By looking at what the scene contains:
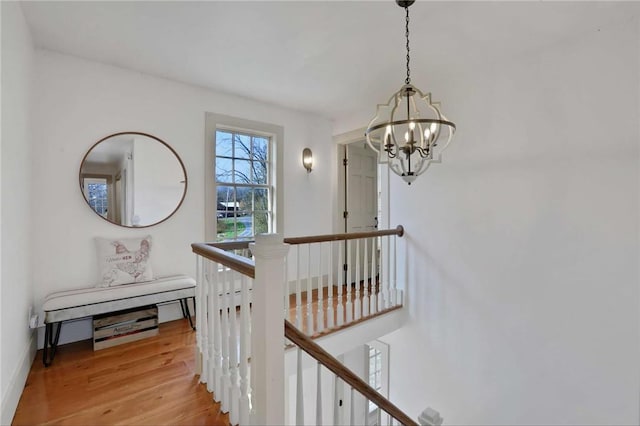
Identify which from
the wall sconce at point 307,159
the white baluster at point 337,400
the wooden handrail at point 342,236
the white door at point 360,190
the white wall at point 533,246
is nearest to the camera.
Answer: the white baluster at point 337,400

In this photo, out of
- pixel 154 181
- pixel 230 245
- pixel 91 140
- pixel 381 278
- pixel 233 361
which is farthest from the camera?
pixel 381 278

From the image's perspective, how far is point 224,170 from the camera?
3619mm

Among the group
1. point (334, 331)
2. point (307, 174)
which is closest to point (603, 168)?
point (334, 331)

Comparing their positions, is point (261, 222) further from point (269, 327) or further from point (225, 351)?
point (269, 327)

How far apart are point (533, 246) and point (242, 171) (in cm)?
311

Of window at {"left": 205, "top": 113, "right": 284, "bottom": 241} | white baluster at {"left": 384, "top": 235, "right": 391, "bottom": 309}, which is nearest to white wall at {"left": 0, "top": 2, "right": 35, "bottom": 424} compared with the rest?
window at {"left": 205, "top": 113, "right": 284, "bottom": 241}

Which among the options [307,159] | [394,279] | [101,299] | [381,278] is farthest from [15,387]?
[307,159]

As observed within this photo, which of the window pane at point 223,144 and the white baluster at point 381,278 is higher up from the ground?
the window pane at point 223,144

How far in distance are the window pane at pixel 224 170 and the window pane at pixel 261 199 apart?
374 millimetres

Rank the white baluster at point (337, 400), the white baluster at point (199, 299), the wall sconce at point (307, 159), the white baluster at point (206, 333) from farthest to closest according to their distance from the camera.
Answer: the wall sconce at point (307, 159)
the white baluster at point (199, 299)
the white baluster at point (206, 333)
the white baluster at point (337, 400)

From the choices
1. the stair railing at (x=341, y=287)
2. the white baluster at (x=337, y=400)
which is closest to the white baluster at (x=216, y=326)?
the white baluster at (x=337, y=400)

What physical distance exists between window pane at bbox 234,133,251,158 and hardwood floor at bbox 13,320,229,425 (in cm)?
216

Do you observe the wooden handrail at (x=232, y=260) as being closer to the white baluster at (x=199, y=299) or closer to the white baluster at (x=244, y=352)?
the white baluster at (x=244, y=352)

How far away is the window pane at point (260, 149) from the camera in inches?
153
